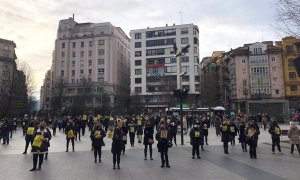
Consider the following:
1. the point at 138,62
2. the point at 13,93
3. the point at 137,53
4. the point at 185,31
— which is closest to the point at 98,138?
the point at 13,93

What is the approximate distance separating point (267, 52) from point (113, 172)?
6603 centimetres

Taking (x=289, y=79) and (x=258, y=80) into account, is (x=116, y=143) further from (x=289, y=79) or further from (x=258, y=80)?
(x=289, y=79)

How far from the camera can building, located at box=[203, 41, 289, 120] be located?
65.2 m

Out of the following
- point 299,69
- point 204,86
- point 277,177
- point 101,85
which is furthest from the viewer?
point 101,85

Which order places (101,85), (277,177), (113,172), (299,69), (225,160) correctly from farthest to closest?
1. (101,85)
2. (225,160)
3. (113,172)
4. (277,177)
5. (299,69)

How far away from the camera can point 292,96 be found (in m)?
65.0

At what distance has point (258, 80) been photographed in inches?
2682

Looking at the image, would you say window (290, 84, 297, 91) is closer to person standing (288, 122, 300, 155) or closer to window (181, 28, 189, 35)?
window (181, 28, 189, 35)

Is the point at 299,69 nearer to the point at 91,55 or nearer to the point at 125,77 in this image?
the point at 91,55

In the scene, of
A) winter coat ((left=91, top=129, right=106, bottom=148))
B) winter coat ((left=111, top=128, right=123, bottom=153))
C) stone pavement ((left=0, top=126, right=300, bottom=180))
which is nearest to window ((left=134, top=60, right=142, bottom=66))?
stone pavement ((left=0, top=126, right=300, bottom=180))

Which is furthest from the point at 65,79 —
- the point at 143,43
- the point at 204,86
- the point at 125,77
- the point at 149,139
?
the point at 149,139

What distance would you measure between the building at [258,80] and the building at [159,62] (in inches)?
523

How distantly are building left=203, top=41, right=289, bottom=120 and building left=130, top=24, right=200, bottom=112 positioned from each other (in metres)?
13.3

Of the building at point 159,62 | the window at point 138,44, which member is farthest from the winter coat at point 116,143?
the window at point 138,44
